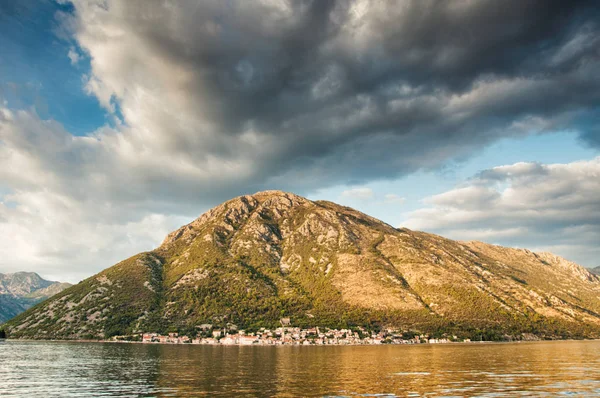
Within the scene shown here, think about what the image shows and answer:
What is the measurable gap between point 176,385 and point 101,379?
2163 cm

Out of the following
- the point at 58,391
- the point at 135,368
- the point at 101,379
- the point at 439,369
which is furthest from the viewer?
the point at 135,368

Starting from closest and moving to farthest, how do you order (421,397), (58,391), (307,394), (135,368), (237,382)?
(421,397), (307,394), (58,391), (237,382), (135,368)

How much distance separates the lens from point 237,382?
225 feet

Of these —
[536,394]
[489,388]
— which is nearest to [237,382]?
[489,388]

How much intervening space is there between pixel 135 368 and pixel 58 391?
3454 centimetres

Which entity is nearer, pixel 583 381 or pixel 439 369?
pixel 583 381

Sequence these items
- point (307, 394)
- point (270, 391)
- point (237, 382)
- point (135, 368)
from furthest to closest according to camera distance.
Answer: point (135, 368) < point (237, 382) < point (270, 391) < point (307, 394)

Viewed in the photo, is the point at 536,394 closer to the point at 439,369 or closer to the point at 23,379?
the point at 439,369

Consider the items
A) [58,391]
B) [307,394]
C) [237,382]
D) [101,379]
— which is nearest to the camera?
[307,394]

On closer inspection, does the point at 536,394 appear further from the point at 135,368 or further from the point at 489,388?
the point at 135,368

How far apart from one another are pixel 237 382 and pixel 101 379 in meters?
28.7

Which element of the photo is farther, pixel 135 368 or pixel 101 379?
pixel 135 368

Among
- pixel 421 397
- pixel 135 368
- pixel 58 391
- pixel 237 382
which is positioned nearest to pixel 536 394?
pixel 421 397

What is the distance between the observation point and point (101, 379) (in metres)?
76.9
